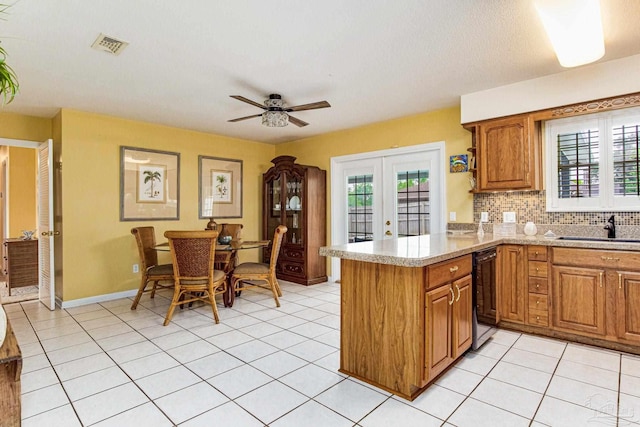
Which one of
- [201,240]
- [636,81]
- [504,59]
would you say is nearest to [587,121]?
[636,81]

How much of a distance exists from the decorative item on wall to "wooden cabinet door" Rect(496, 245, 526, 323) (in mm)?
1118

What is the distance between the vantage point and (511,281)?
3.14 m

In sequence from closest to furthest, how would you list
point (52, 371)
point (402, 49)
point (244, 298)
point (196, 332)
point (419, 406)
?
point (419, 406)
point (52, 371)
point (402, 49)
point (196, 332)
point (244, 298)

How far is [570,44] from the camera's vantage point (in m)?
2.15

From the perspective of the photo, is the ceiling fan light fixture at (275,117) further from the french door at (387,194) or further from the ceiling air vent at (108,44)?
the french door at (387,194)

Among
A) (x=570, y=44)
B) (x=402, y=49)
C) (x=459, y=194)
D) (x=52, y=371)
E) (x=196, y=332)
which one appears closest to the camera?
(x=570, y=44)

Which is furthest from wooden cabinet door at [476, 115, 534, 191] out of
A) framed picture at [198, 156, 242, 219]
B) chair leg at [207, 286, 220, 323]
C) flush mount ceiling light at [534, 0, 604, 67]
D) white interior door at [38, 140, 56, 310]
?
white interior door at [38, 140, 56, 310]

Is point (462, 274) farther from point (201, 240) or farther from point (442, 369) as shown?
point (201, 240)

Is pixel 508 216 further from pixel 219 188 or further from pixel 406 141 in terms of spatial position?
pixel 219 188

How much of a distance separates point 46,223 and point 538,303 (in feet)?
17.7

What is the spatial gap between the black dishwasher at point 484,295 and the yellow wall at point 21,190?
7.25 m

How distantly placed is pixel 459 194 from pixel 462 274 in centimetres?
179

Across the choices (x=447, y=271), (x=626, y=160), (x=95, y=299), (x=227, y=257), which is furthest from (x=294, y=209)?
(x=626, y=160)

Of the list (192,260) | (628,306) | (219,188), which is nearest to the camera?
(628,306)
